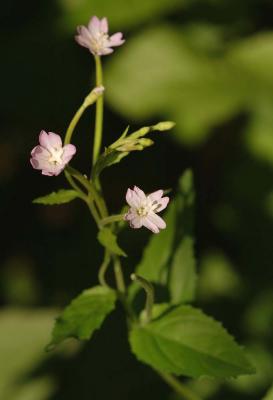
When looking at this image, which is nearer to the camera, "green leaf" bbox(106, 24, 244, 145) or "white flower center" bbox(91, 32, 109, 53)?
"white flower center" bbox(91, 32, 109, 53)

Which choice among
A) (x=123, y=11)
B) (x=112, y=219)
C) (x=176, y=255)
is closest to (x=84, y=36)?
(x=112, y=219)

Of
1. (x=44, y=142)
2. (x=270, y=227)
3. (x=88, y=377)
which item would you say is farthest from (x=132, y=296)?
(x=270, y=227)

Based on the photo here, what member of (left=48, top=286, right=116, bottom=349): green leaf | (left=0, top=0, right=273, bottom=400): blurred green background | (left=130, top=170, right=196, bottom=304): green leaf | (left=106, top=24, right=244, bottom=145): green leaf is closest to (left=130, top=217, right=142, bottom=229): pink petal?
(left=48, top=286, right=116, bottom=349): green leaf

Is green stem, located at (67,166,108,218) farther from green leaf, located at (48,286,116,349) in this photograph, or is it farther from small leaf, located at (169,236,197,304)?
small leaf, located at (169,236,197,304)

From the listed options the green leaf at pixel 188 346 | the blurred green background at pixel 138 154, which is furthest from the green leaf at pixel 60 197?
the blurred green background at pixel 138 154

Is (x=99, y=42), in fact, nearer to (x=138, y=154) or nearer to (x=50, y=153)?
(x=50, y=153)

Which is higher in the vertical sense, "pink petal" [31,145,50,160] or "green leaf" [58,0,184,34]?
"green leaf" [58,0,184,34]

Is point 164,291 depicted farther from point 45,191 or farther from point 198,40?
point 198,40

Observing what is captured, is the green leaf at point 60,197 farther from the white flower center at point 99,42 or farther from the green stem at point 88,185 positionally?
the white flower center at point 99,42
